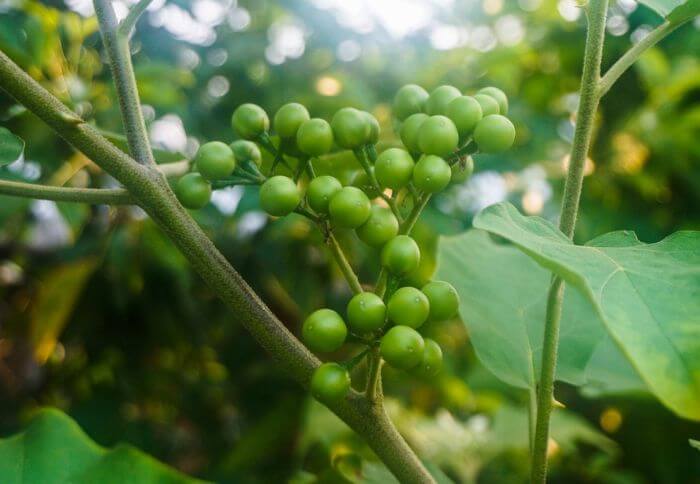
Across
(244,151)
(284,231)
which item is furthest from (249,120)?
(284,231)

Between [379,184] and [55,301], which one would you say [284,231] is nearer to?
[55,301]

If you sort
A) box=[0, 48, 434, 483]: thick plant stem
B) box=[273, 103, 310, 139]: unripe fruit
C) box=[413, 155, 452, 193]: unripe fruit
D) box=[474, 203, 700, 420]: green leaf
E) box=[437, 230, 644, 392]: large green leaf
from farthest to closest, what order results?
box=[437, 230, 644, 392]: large green leaf → box=[273, 103, 310, 139]: unripe fruit → box=[413, 155, 452, 193]: unripe fruit → box=[0, 48, 434, 483]: thick plant stem → box=[474, 203, 700, 420]: green leaf

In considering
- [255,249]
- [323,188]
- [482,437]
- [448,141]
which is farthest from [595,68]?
[255,249]

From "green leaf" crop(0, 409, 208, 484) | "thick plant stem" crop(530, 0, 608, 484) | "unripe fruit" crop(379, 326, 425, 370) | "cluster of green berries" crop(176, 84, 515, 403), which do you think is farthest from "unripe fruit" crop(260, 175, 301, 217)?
"green leaf" crop(0, 409, 208, 484)

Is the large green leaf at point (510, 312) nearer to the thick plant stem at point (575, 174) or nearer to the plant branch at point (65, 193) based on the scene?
the thick plant stem at point (575, 174)

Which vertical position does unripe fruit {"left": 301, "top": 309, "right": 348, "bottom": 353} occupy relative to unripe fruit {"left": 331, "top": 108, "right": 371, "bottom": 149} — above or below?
below

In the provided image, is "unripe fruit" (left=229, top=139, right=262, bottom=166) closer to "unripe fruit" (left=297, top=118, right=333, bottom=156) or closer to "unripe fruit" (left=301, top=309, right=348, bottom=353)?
"unripe fruit" (left=297, top=118, right=333, bottom=156)

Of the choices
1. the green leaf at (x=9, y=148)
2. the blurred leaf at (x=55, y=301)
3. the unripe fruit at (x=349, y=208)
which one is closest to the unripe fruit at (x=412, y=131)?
the unripe fruit at (x=349, y=208)

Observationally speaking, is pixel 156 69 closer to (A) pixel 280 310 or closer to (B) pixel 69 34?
(B) pixel 69 34
